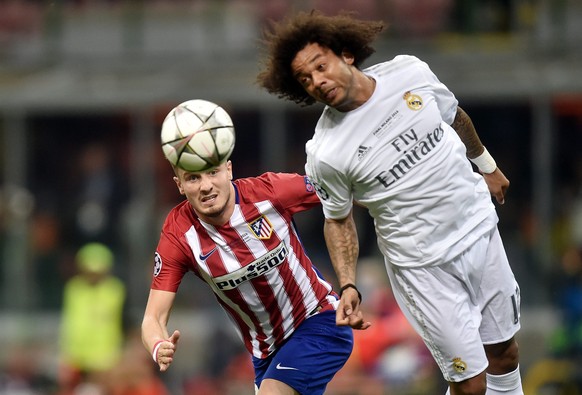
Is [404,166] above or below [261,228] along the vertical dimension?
above

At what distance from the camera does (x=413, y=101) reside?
235 inches

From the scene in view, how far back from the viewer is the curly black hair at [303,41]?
588 centimetres

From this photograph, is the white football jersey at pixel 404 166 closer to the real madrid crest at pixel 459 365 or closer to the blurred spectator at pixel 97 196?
the real madrid crest at pixel 459 365

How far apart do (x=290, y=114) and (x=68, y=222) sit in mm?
3448

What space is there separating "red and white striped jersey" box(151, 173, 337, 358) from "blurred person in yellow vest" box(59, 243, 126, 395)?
7.41 metres

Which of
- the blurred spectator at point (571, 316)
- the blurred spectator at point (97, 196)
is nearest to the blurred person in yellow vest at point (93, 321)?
the blurred spectator at point (97, 196)

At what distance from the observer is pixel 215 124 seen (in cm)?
586

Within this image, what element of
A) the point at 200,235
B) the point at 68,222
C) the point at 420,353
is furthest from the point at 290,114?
the point at 200,235

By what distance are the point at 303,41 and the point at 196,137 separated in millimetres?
724

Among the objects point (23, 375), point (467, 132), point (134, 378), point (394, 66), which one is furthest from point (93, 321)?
point (394, 66)

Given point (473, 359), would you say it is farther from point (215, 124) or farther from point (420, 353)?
point (420, 353)

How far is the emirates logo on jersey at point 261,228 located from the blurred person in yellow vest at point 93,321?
25.0ft

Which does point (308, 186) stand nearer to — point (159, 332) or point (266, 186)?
point (266, 186)

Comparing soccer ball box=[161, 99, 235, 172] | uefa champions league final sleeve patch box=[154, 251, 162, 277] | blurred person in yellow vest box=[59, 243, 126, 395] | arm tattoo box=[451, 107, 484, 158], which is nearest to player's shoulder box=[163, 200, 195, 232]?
uefa champions league final sleeve patch box=[154, 251, 162, 277]
